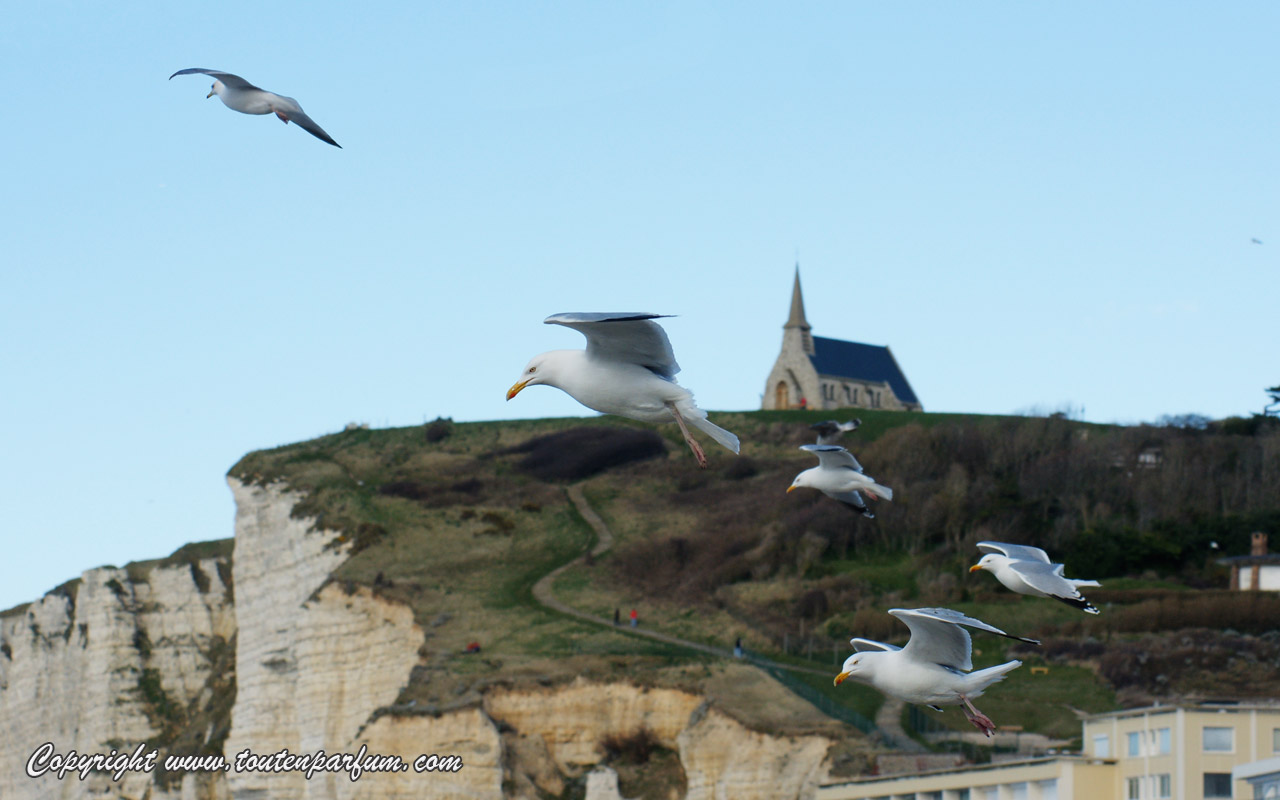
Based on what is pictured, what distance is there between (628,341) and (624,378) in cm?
42

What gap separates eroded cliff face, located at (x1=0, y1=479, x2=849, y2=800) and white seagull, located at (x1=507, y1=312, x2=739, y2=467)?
92.3 feet

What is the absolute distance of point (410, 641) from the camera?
58656 millimetres

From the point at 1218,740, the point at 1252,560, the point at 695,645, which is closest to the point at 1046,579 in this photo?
the point at 1218,740

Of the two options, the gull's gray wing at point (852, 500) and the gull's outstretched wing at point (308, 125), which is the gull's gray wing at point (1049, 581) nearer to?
the gull's gray wing at point (852, 500)

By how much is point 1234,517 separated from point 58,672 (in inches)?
2243

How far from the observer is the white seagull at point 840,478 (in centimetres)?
2407

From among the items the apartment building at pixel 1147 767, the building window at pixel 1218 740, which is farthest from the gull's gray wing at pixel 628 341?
the building window at pixel 1218 740

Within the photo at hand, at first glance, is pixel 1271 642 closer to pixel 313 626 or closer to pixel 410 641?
pixel 410 641

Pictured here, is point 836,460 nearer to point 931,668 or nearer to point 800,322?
point 931,668

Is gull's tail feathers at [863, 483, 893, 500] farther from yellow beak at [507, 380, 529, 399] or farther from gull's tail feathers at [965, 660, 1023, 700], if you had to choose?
yellow beak at [507, 380, 529, 399]

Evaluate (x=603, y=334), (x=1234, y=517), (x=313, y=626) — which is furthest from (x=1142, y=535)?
(x=603, y=334)

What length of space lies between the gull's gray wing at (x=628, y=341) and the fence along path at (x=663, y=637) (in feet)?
94.4

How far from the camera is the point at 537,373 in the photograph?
18.0 m

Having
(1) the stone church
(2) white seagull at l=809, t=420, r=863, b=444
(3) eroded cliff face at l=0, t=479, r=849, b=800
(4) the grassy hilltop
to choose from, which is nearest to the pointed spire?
(1) the stone church
